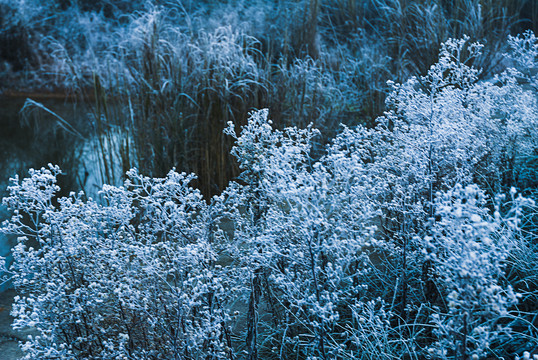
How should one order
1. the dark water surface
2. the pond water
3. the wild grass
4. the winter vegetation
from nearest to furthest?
the winter vegetation → the wild grass → the dark water surface → the pond water

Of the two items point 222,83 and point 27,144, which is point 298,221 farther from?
point 27,144

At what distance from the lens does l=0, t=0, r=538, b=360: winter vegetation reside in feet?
5.96

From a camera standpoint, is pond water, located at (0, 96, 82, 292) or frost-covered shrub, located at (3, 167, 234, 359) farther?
pond water, located at (0, 96, 82, 292)

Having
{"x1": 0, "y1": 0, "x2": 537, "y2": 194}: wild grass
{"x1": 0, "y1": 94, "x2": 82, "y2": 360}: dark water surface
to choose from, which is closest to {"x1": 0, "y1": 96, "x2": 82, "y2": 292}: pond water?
{"x1": 0, "y1": 94, "x2": 82, "y2": 360}: dark water surface

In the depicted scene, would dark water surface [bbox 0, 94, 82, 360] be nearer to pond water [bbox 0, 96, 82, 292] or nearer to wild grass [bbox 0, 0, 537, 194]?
pond water [bbox 0, 96, 82, 292]

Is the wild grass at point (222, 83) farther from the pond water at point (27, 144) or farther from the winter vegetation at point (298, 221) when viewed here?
the pond water at point (27, 144)

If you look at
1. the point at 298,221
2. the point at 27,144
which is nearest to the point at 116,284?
the point at 298,221

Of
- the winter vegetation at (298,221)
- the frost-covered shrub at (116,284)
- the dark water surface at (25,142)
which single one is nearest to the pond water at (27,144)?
the dark water surface at (25,142)

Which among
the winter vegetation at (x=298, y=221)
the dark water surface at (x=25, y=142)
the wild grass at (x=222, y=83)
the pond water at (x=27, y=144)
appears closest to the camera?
the winter vegetation at (x=298, y=221)

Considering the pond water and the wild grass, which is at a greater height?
the wild grass

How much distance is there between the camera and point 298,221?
1930mm

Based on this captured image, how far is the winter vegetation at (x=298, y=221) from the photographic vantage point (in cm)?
182

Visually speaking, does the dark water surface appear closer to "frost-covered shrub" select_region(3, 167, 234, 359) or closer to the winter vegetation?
the winter vegetation

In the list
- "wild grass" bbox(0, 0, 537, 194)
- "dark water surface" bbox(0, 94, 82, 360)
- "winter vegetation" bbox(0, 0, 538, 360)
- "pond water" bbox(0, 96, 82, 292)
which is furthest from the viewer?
"pond water" bbox(0, 96, 82, 292)
